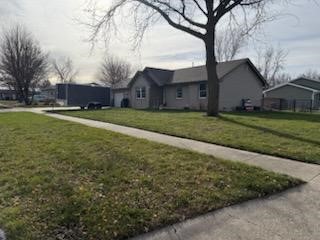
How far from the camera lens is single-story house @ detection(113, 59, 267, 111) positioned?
2586 centimetres

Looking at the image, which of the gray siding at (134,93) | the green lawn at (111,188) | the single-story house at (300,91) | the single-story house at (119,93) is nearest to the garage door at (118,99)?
the single-story house at (119,93)

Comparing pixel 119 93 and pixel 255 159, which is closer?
pixel 255 159

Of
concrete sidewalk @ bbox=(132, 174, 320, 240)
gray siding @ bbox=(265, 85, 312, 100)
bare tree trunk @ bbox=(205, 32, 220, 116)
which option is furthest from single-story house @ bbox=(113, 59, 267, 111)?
concrete sidewalk @ bbox=(132, 174, 320, 240)

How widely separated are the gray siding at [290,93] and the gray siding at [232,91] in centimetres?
1108

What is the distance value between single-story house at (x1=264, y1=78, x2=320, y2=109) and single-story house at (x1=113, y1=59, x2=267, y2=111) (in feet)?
Answer: 32.4

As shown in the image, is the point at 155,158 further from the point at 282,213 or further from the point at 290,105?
the point at 290,105

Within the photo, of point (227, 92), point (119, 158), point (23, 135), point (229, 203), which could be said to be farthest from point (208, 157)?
point (227, 92)

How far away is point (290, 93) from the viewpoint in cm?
3859

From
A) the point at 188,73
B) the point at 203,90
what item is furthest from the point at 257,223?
the point at 188,73

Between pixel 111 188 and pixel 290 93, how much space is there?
1492 inches

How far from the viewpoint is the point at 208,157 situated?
7074 millimetres

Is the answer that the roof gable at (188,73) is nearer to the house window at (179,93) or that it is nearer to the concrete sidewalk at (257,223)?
the house window at (179,93)

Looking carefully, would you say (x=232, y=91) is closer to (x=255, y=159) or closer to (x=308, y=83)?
(x=255, y=159)

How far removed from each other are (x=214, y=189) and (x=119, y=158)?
259cm
